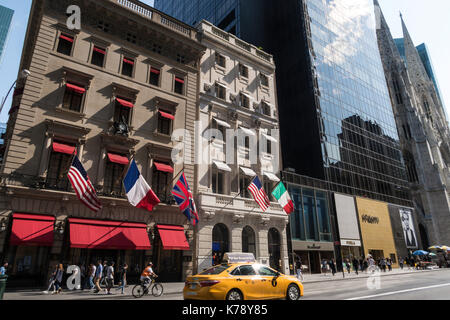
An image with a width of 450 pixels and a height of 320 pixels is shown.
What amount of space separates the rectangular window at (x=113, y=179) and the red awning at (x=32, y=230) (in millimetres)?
4220

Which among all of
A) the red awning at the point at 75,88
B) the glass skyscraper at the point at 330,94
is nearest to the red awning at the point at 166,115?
→ the red awning at the point at 75,88

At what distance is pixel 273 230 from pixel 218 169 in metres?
9.29

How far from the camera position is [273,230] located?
30328 millimetres

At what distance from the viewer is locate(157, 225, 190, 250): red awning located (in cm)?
2155

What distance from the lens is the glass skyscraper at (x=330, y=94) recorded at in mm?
42688

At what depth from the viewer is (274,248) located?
29750 millimetres

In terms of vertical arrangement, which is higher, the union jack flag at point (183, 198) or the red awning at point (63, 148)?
the red awning at point (63, 148)

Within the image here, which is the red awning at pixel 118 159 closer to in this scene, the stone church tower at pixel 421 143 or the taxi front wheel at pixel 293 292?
the taxi front wheel at pixel 293 292

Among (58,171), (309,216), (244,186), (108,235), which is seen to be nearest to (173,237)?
(108,235)

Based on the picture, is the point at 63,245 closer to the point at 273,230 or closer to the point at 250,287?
the point at 250,287

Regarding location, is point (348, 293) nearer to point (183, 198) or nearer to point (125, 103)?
point (183, 198)

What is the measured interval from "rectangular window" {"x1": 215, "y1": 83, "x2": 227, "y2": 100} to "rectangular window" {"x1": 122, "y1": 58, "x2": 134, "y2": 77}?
9.31m

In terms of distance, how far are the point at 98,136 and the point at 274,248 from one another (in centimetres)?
2045

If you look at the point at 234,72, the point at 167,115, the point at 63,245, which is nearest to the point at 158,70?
the point at 167,115
